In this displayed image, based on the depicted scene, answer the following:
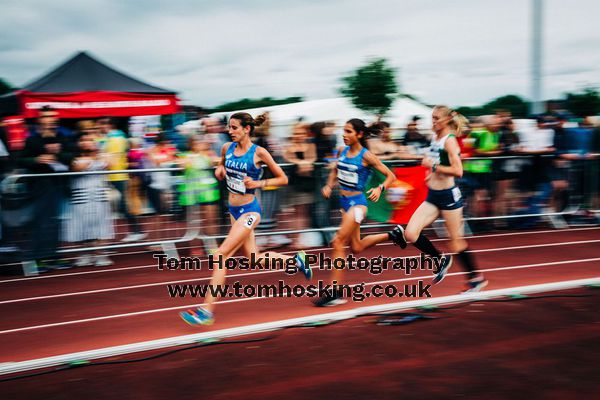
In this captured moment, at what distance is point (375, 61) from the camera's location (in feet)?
136

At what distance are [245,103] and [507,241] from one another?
24.6 metres

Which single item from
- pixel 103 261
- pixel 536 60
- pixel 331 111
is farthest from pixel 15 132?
pixel 331 111

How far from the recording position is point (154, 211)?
9578 millimetres

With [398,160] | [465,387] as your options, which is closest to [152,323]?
[465,387]

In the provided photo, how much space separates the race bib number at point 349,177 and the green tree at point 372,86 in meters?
33.4

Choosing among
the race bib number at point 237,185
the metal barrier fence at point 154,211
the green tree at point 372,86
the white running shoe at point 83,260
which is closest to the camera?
the race bib number at point 237,185

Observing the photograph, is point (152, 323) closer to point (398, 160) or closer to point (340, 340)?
point (340, 340)

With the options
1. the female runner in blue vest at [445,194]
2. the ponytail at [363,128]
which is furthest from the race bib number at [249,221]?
the female runner in blue vest at [445,194]

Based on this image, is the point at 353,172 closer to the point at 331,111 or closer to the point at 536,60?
the point at 536,60

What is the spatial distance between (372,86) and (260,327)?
3616cm

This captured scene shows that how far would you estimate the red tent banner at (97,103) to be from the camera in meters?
15.8

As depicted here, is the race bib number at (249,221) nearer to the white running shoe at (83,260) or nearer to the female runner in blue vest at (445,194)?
the female runner in blue vest at (445,194)

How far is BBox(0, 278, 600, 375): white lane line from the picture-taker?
499 cm

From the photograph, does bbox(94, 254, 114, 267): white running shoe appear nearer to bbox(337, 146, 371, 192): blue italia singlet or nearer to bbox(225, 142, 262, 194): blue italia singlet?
bbox(225, 142, 262, 194): blue italia singlet
